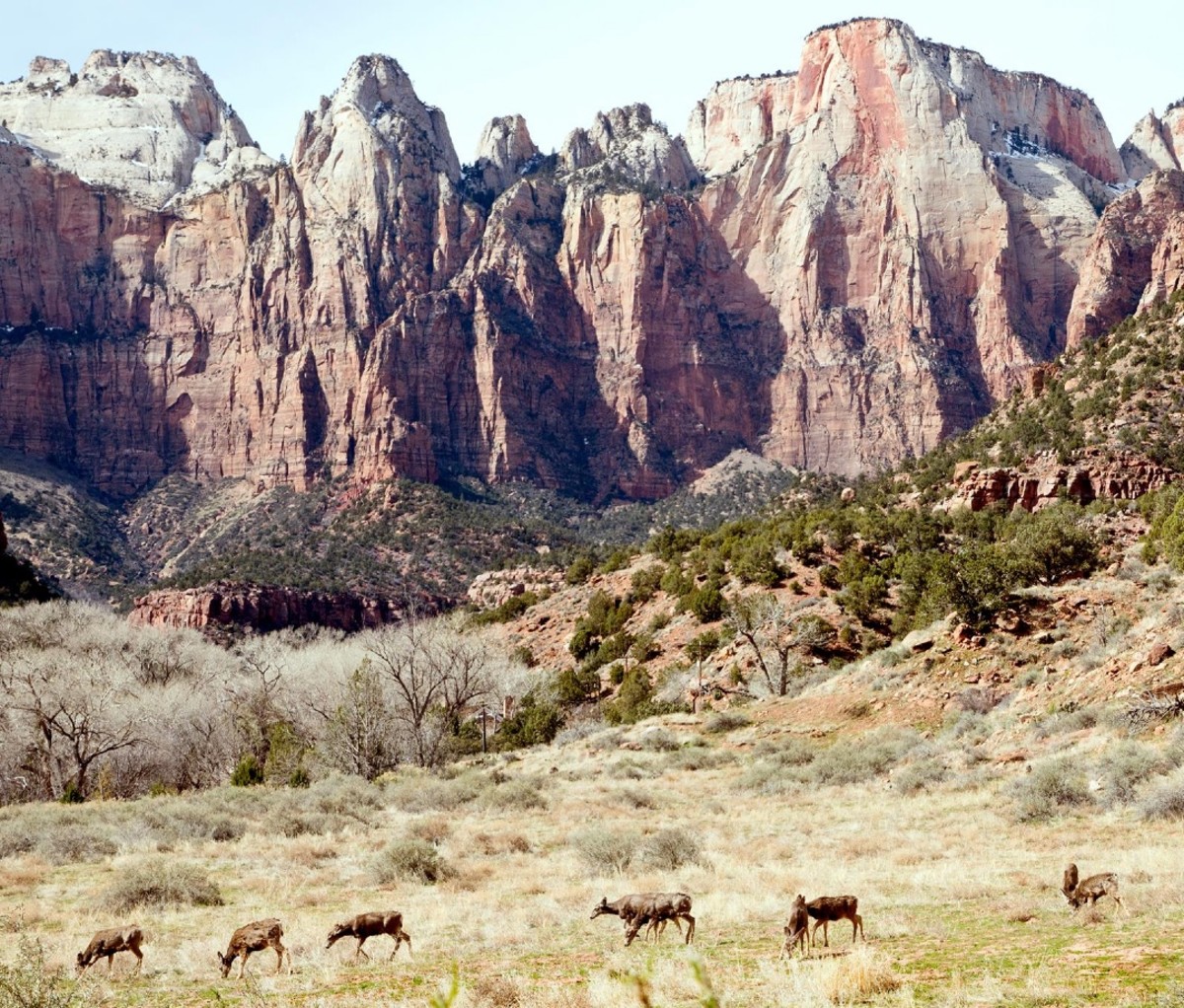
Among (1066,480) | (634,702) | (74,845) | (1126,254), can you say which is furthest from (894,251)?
(74,845)

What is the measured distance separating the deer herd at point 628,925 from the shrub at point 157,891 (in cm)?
460

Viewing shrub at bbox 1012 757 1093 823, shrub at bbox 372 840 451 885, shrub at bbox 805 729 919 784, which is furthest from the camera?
shrub at bbox 805 729 919 784

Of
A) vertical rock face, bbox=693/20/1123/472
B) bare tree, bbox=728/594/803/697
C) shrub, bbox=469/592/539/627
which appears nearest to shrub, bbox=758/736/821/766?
bare tree, bbox=728/594/803/697

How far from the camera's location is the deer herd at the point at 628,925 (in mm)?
13422

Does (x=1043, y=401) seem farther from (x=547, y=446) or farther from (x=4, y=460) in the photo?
(x=4, y=460)

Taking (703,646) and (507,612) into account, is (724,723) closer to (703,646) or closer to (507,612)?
(703,646)

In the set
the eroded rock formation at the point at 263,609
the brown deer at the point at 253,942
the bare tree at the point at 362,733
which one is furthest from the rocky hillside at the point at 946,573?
the eroded rock formation at the point at 263,609

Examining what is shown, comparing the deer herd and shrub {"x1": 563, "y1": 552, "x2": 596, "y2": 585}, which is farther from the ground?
shrub {"x1": 563, "y1": 552, "x2": 596, "y2": 585}

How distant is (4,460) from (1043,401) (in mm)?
137544

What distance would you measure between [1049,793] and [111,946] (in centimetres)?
1686

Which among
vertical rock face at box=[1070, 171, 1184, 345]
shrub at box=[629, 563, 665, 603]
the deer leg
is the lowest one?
the deer leg

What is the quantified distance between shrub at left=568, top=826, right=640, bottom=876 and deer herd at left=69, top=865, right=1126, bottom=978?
5.40 meters

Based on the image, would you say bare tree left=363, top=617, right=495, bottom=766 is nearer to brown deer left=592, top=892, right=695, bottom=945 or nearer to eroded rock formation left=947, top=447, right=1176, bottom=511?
eroded rock formation left=947, top=447, right=1176, bottom=511

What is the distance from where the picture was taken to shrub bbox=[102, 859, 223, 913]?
774 inches
